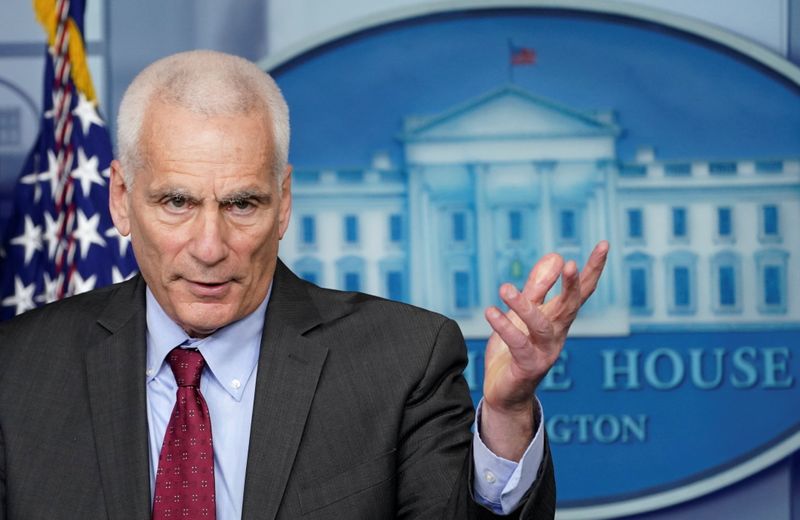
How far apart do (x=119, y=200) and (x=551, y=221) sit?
5.45 feet

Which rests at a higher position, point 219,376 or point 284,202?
point 284,202

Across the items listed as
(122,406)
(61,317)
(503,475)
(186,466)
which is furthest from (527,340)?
(61,317)

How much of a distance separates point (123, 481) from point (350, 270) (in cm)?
167

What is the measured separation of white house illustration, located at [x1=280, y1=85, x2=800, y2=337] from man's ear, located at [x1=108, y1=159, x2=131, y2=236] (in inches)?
57.5

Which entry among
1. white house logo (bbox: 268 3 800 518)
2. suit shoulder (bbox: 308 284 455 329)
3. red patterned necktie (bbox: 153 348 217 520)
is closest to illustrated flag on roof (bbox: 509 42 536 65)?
white house logo (bbox: 268 3 800 518)

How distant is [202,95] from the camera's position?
5.78 feet

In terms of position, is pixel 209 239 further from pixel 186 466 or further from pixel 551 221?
pixel 551 221

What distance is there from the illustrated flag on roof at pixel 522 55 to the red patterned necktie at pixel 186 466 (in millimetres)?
1850

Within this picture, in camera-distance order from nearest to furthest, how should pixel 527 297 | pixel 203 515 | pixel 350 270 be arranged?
pixel 527 297
pixel 203 515
pixel 350 270

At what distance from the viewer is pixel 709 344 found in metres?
3.30

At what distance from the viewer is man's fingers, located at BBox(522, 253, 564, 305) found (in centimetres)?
151

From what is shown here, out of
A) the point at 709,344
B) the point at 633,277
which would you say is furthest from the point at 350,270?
the point at 709,344

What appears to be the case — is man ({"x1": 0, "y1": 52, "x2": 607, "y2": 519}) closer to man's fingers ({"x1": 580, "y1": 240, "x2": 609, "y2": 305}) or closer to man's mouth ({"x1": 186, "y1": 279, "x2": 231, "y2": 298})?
man's mouth ({"x1": 186, "y1": 279, "x2": 231, "y2": 298})

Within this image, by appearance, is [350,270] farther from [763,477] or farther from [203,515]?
[203,515]
